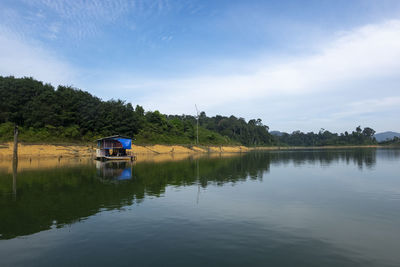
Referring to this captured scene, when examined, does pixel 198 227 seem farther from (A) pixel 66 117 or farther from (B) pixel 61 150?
(A) pixel 66 117

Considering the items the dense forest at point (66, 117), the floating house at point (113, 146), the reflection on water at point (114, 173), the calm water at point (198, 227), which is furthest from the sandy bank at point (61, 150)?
the calm water at point (198, 227)

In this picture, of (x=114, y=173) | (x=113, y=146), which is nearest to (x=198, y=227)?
(x=114, y=173)

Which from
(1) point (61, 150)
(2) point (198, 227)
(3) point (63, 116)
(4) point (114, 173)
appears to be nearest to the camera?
(2) point (198, 227)

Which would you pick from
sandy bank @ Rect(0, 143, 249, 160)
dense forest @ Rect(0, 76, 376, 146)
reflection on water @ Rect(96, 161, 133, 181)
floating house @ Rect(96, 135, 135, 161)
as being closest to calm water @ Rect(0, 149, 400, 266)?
reflection on water @ Rect(96, 161, 133, 181)

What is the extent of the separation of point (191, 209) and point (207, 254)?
6.23 m

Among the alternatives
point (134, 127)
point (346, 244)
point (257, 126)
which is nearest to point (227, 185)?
point (346, 244)

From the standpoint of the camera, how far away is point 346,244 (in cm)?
975

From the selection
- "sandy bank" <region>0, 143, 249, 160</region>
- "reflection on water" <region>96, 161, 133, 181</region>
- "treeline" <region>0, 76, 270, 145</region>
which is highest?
"treeline" <region>0, 76, 270, 145</region>

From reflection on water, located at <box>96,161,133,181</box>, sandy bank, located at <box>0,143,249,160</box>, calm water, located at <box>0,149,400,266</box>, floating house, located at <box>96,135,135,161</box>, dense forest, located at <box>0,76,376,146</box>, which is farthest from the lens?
dense forest, located at <box>0,76,376,146</box>

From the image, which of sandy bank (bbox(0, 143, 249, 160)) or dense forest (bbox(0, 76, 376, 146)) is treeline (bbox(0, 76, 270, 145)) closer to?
dense forest (bbox(0, 76, 376, 146))

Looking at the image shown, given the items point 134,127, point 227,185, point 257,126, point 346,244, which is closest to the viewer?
point 346,244

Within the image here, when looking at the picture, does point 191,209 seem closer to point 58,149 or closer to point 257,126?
point 58,149

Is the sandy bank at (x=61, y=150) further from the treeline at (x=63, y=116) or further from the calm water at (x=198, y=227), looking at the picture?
the calm water at (x=198, y=227)

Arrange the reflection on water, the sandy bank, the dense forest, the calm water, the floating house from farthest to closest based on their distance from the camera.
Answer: the dense forest < the floating house < the sandy bank < the reflection on water < the calm water
